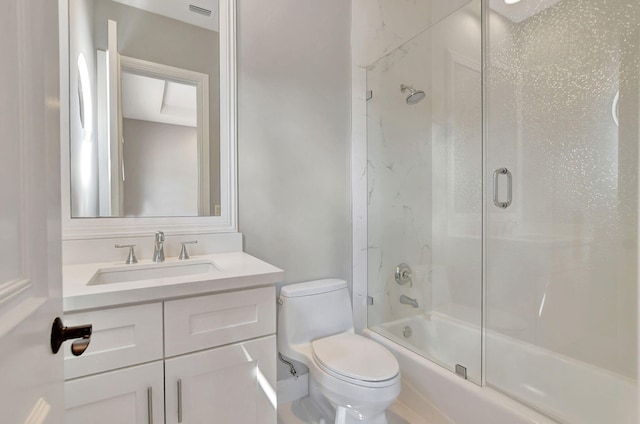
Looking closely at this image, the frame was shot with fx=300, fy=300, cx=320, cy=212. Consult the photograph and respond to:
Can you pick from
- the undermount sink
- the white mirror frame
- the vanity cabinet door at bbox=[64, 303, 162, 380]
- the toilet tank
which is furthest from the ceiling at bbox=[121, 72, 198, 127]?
the toilet tank

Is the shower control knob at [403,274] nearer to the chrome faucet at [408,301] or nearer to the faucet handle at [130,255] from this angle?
the chrome faucet at [408,301]

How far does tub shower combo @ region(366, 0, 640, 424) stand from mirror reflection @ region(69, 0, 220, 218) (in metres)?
1.02

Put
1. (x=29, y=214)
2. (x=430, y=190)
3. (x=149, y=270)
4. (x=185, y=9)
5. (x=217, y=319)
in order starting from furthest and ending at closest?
(x=430, y=190)
(x=185, y=9)
(x=149, y=270)
(x=217, y=319)
(x=29, y=214)

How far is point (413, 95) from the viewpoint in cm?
182

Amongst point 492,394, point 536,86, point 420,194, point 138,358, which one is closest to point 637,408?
point 492,394

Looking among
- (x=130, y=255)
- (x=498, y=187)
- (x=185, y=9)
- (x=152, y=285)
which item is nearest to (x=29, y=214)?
(x=152, y=285)

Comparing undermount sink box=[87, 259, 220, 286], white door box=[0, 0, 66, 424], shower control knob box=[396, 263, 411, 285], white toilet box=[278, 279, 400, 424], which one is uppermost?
white door box=[0, 0, 66, 424]

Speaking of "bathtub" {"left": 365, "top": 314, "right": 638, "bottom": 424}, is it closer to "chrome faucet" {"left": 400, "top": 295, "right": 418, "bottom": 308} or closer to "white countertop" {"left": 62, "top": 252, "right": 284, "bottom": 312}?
"chrome faucet" {"left": 400, "top": 295, "right": 418, "bottom": 308}

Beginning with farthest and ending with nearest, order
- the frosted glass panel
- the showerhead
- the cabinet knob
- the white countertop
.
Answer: the showerhead → the frosted glass panel → the white countertop → the cabinet knob

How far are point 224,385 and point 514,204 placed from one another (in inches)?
60.6

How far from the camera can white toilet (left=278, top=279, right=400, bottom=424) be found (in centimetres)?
118

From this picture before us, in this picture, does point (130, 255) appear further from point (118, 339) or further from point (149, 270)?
point (118, 339)

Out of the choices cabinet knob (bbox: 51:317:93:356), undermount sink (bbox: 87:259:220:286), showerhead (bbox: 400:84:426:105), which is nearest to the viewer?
cabinet knob (bbox: 51:317:93:356)

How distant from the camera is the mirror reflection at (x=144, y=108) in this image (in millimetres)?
1286
